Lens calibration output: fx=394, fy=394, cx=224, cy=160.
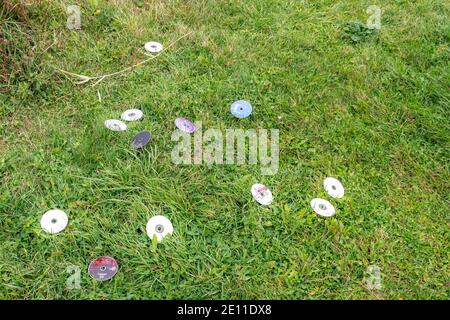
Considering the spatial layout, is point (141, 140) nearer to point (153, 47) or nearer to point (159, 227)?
point (159, 227)

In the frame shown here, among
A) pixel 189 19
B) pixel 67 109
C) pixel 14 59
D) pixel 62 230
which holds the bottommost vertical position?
pixel 62 230

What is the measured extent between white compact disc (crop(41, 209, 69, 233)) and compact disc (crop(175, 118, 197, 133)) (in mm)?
994

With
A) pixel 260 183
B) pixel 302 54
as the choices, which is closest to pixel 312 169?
pixel 260 183

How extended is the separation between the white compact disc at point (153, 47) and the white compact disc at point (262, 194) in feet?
5.42

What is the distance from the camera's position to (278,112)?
3.11 meters

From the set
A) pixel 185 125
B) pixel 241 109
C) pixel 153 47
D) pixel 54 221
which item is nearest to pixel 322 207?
pixel 241 109

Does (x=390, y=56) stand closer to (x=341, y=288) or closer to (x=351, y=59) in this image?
(x=351, y=59)

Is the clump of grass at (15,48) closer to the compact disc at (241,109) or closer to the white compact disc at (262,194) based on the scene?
the compact disc at (241,109)

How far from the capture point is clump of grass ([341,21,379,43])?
149 inches

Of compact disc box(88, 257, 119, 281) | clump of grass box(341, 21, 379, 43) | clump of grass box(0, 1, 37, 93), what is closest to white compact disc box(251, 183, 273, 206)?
compact disc box(88, 257, 119, 281)

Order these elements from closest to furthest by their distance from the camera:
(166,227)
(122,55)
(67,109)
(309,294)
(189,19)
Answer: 1. (309,294)
2. (166,227)
3. (67,109)
4. (122,55)
5. (189,19)

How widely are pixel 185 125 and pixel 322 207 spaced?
3.73ft

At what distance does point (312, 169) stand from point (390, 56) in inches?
63.5

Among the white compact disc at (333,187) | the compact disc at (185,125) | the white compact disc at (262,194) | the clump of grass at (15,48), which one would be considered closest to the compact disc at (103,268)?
the white compact disc at (262,194)
